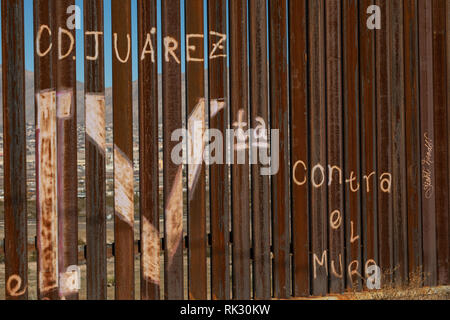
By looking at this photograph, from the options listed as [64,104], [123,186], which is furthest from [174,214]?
[64,104]

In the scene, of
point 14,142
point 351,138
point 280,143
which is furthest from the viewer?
point 351,138

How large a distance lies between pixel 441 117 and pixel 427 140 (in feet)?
1.01

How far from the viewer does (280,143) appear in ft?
14.4

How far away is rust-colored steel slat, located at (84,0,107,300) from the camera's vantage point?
391cm

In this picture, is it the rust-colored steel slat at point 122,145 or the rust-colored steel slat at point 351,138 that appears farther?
the rust-colored steel slat at point 351,138

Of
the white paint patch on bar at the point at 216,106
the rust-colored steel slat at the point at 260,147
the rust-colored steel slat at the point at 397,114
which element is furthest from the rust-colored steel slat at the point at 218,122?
the rust-colored steel slat at the point at 397,114

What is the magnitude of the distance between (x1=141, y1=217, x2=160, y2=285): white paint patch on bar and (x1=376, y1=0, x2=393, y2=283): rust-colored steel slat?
2356mm

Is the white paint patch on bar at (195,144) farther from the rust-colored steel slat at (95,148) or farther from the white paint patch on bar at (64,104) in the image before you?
the white paint patch on bar at (64,104)

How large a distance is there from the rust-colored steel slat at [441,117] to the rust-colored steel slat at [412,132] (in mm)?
246

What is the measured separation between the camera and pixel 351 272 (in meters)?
4.70

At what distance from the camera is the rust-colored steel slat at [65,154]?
390 centimetres

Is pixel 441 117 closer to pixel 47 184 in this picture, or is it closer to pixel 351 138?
pixel 351 138

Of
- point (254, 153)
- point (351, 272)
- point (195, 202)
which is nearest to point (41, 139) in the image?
point (195, 202)
